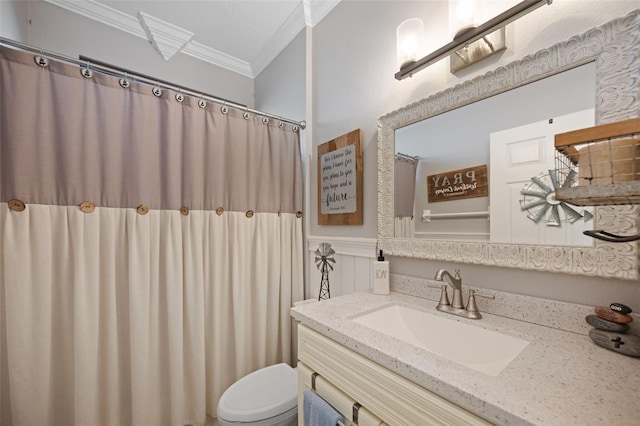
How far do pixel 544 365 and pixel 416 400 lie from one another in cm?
29

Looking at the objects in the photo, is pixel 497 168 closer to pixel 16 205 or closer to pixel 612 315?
pixel 612 315

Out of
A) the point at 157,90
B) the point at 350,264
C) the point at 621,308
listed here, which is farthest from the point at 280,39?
the point at 621,308

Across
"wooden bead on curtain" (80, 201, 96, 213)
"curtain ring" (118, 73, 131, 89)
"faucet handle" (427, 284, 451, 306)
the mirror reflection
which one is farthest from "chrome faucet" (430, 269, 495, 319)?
"curtain ring" (118, 73, 131, 89)

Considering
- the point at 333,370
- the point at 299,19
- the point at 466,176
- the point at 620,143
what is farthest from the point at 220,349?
the point at 299,19

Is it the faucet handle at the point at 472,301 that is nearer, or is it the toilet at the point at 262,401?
the faucet handle at the point at 472,301

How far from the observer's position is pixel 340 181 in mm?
1479

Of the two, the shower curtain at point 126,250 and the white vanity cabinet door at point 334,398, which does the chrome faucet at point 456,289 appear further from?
the shower curtain at point 126,250

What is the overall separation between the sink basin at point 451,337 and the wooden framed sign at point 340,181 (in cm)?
53

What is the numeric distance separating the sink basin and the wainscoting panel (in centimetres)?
33

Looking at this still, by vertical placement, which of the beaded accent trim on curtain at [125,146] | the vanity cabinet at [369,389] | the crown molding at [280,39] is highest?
the crown molding at [280,39]

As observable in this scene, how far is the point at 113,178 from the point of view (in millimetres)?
1221

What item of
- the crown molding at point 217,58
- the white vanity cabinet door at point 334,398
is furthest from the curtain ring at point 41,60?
the white vanity cabinet door at point 334,398

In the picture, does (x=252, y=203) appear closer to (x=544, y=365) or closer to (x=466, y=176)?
(x=466, y=176)

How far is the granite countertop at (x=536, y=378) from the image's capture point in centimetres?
43
